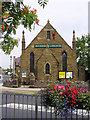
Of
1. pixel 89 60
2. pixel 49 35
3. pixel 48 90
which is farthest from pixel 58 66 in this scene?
pixel 48 90

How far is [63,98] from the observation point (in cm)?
520

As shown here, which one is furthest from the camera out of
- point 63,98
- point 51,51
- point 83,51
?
point 83,51

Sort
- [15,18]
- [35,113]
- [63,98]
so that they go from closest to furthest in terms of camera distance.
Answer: [15,18], [63,98], [35,113]

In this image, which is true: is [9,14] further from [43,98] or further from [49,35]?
[49,35]

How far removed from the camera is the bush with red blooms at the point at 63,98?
514cm

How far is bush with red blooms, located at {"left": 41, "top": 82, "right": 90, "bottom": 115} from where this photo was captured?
203 inches

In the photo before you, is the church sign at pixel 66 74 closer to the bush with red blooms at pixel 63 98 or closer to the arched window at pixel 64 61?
the arched window at pixel 64 61

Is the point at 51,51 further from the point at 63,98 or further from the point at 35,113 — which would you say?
the point at 63,98

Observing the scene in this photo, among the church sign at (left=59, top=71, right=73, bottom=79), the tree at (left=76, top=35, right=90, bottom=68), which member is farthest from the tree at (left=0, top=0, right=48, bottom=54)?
the tree at (left=76, top=35, right=90, bottom=68)

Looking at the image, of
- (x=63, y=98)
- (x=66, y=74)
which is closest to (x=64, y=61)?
(x=66, y=74)

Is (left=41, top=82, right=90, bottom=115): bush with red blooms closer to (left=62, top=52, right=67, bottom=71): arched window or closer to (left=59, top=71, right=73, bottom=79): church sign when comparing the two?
(left=59, top=71, right=73, bottom=79): church sign

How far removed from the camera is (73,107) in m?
5.16

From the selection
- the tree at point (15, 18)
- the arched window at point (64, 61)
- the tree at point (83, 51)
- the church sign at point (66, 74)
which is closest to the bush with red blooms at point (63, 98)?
the tree at point (15, 18)

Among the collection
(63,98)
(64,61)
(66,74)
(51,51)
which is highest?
(51,51)
